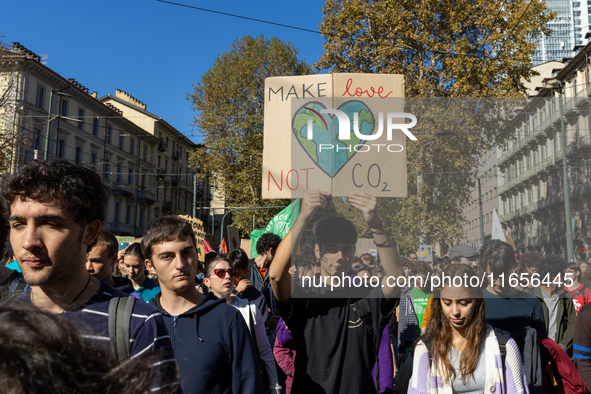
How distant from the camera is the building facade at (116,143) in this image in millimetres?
32750

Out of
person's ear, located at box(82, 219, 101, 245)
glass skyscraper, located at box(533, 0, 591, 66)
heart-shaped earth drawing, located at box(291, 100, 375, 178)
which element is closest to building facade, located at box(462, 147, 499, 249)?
heart-shaped earth drawing, located at box(291, 100, 375, 178)

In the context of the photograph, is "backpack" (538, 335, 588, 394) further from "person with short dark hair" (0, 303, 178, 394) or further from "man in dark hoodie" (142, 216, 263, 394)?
"person with short dark hair" (0, 303, 178, 394)

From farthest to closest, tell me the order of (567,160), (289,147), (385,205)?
(567,160) → (289,147) → (385,205)

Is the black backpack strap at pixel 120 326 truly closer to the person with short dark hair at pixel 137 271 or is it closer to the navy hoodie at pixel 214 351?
the navy hoodie at pixel 214 351

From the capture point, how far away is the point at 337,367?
9.04ft

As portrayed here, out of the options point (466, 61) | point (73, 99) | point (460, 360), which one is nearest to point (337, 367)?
point (460, 360)

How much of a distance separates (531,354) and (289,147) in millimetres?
2006

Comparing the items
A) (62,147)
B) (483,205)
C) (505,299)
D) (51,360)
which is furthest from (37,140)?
(51,360)

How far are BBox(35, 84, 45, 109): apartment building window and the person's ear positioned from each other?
1395 inches

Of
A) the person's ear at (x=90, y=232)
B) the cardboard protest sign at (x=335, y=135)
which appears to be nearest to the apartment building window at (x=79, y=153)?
the cardboard protest sign at (x=335, y=135)

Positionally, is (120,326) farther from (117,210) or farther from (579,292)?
(117,210)

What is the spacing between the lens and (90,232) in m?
1.78

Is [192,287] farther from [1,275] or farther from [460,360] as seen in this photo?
[460,360]

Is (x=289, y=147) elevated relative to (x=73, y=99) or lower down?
lower down
